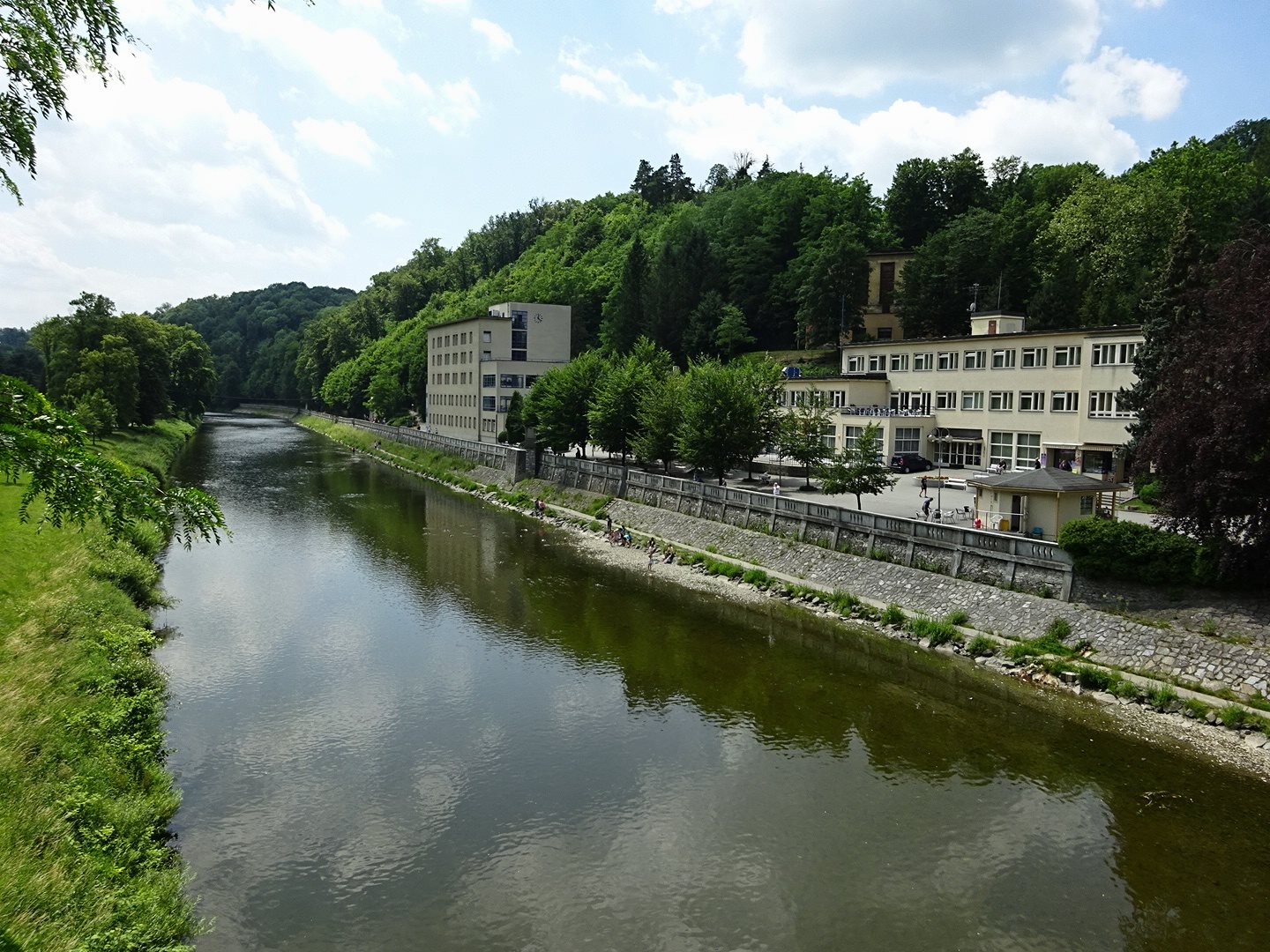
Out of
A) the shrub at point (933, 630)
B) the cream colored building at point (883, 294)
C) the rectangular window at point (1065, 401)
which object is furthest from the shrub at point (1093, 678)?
the cream colored building at point (883, 294)

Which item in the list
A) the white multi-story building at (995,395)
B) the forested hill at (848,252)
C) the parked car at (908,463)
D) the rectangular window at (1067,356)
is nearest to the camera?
the white multi-story building at (995,395)

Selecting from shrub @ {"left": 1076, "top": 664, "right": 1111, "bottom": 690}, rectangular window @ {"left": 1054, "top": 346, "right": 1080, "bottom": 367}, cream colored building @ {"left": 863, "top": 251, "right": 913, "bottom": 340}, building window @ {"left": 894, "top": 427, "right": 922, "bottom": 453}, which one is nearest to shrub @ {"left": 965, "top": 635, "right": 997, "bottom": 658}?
shrub @ {"left": 1076, "top": 664, "right": 1111, "bottom": 690}

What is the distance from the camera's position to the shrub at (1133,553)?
944 inches

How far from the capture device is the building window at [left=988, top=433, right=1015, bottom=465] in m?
51.9

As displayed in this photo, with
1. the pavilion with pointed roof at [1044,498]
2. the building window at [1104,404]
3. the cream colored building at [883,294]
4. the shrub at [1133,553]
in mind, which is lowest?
the shrub at [1133,553]

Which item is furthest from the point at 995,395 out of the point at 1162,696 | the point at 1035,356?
the point at 1162,696

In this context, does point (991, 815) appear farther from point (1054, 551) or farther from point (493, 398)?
point (493, 398)

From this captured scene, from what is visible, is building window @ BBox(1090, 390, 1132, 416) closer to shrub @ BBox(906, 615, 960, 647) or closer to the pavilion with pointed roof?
the pavilion with pointed roof

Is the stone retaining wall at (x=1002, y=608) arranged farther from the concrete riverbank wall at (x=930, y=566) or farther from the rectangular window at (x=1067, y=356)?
the rectangular window at (x=1067, y=356)

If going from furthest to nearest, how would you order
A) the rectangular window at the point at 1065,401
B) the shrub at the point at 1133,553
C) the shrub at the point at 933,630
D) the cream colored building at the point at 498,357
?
1. the cream colored building at the point at 498,357
2. the rectangular window at the point at 1065,401
3. the shrub at the point at 933,630
4. the shrub at the point at 1133,553

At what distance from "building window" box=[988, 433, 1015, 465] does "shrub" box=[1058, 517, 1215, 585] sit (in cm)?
2719

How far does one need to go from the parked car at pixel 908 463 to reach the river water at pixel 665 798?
26210 millimetres

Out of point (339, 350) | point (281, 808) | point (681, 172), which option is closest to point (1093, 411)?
point (281, 808)

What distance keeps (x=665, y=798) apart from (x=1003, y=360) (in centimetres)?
4359
